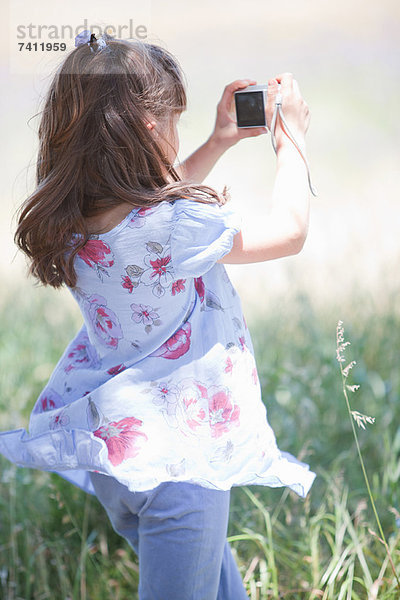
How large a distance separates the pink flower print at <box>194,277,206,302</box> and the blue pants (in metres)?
0.31

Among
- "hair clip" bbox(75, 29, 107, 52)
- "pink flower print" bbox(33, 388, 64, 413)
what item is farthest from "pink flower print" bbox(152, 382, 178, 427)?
"hair clip" bbox(75, 29, 107, 52)

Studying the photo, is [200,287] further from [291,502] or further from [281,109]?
[291,502]

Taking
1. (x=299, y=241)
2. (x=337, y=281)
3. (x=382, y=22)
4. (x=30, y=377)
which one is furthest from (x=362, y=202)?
(x=299, y=241)

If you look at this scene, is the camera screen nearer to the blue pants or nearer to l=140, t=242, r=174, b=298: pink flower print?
l=140, t=242, r=174, b=298: pink flower print

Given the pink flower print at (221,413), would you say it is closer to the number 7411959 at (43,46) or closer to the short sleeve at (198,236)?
the short sleeve at (198,236)

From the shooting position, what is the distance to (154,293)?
1163mm

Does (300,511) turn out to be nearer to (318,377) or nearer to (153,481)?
(318,377)

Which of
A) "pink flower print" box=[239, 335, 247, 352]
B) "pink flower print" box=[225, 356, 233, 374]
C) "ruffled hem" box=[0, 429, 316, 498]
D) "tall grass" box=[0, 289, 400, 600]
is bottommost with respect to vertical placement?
"tall grass" box=[0, 289, 400, 600]

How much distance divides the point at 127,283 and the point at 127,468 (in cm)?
29

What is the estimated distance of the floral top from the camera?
1126 millimetres

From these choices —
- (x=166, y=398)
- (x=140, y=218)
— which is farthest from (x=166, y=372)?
(x=140, y=218)

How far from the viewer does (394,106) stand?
525 cm

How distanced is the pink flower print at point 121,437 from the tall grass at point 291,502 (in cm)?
47

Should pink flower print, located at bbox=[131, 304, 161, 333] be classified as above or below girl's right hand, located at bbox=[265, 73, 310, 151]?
below
